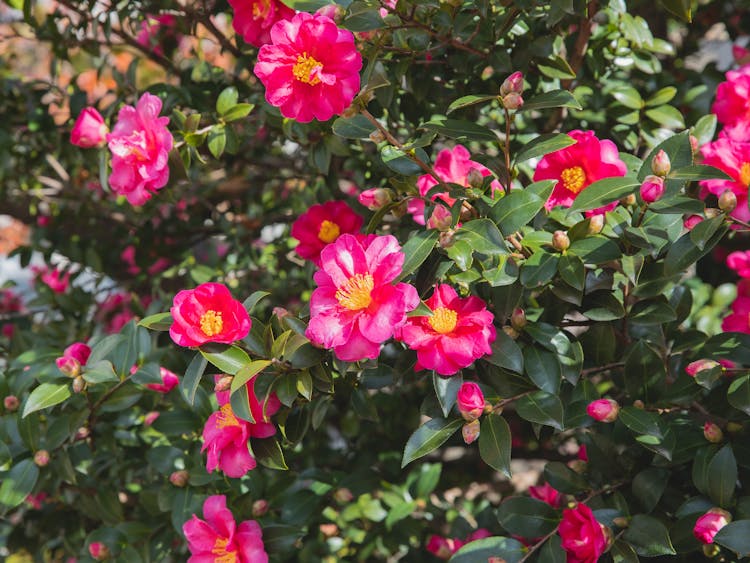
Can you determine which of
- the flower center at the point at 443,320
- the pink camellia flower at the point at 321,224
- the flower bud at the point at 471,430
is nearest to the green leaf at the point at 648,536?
the flower bud at the point at 471,430

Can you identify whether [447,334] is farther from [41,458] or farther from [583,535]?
[41,458]

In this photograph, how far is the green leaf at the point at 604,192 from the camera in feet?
2.78

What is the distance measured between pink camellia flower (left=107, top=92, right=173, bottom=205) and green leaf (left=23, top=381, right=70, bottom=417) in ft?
0.90

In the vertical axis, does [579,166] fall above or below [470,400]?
above

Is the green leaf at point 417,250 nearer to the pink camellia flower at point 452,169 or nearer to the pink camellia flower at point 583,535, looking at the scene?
the pink camellia flower at point 452,169

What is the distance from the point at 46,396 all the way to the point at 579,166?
2.47ft

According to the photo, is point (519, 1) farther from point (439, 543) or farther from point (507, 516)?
point (439, 543)

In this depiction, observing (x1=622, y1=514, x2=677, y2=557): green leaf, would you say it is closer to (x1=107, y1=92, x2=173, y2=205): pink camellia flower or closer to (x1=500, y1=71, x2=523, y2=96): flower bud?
(x1=500, y1=71, x2=523, y2=96): flower bud

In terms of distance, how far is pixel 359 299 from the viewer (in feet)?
2.63

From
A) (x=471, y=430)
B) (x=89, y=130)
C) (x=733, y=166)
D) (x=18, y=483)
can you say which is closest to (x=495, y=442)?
(x=471, y=430)

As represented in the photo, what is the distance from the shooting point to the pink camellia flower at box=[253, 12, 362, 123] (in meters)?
0.86

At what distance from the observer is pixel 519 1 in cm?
94

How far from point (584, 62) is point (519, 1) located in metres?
0.39

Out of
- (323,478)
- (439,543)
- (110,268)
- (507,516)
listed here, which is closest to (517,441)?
(439,543)
